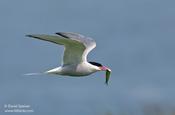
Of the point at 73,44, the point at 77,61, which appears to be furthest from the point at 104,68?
the point at 73,44

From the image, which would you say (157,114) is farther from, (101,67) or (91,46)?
(101,67)

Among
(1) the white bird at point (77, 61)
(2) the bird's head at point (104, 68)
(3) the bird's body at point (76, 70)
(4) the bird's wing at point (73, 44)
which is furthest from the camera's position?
(2) the bird's head at point (104, 68)

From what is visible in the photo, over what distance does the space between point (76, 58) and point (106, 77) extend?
1464 mm

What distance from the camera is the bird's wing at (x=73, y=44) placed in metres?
8.86

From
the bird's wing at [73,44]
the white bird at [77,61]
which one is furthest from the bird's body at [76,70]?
the bird's wing at [73,44]

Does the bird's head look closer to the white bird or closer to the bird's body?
the white bird

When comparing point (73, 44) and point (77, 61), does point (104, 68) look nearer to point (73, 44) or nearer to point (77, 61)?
point (77, 61)

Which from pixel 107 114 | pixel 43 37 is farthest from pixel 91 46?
pixel 107 114

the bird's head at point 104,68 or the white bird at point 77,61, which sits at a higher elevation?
the white bird at point 77,61

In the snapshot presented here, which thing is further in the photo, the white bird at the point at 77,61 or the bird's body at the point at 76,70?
the bird's body at the point at 76,70

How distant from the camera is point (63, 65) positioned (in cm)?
1041

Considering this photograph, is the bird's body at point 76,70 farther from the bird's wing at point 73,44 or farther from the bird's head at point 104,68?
the bird's head at point 104,68

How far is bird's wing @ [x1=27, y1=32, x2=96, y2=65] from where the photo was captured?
8.86 meters

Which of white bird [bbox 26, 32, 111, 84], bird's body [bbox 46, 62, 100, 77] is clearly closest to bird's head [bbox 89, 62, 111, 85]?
white bird [bbox 26, 32, 111, 84]
